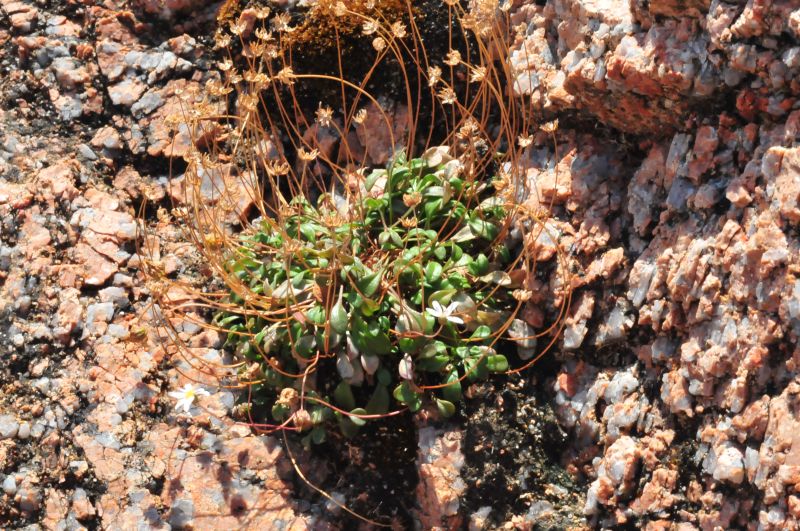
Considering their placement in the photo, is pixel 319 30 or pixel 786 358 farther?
pixel 319 30

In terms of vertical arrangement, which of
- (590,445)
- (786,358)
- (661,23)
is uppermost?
(661,23)

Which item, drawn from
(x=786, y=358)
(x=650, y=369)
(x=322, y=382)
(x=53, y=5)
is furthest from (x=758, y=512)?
(x=53, y=5)

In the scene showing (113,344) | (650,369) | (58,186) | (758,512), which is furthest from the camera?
(58,186)

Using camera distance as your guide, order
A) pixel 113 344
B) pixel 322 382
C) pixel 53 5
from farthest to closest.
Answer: pixel 53 5
pixel 113 344
pixel 322 382

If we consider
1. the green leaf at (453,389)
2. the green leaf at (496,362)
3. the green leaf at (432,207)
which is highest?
the green leaf at (432,207)

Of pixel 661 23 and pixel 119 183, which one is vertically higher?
pixel 661 23

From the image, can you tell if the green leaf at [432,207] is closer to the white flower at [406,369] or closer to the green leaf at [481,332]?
the green leaf at [481,332]

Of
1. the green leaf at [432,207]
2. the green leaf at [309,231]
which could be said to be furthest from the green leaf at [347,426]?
the green leaf at [432,207]

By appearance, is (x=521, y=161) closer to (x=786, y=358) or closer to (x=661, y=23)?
(x=661, y=23)
